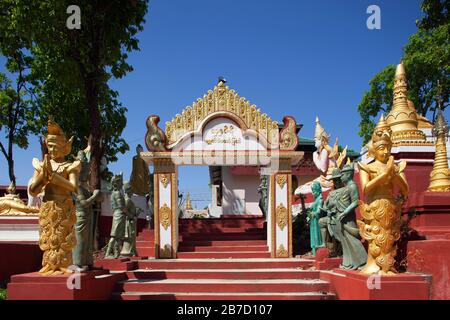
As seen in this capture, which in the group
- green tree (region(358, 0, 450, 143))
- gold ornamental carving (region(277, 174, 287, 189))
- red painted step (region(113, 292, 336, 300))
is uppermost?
green tree (region(358, 0, 450, 143))

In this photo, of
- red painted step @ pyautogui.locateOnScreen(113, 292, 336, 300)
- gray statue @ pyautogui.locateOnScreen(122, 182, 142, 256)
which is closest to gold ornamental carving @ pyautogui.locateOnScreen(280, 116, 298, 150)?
gray statue @ pyautogui.locateOnScreen(122, 182, 142, 256)

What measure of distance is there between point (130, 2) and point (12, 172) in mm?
8978

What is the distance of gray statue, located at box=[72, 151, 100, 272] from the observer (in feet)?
21.3

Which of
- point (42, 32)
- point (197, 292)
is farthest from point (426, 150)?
point (42, 32)

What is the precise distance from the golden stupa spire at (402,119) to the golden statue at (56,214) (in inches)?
307

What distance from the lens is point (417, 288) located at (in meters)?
5.25

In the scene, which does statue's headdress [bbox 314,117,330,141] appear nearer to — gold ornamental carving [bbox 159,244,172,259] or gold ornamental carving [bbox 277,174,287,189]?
gold ornamental carving [bbox 277,174,287,189]

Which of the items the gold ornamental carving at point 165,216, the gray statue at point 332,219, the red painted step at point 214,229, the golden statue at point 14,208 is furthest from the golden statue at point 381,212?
the golden statue at point 14,208

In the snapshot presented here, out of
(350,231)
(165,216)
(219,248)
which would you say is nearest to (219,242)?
(219,248)

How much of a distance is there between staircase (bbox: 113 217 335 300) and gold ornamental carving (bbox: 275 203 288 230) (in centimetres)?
77

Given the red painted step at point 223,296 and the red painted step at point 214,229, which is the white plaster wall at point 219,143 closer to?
the red painted step at point 214,229

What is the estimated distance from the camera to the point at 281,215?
33.0ft
